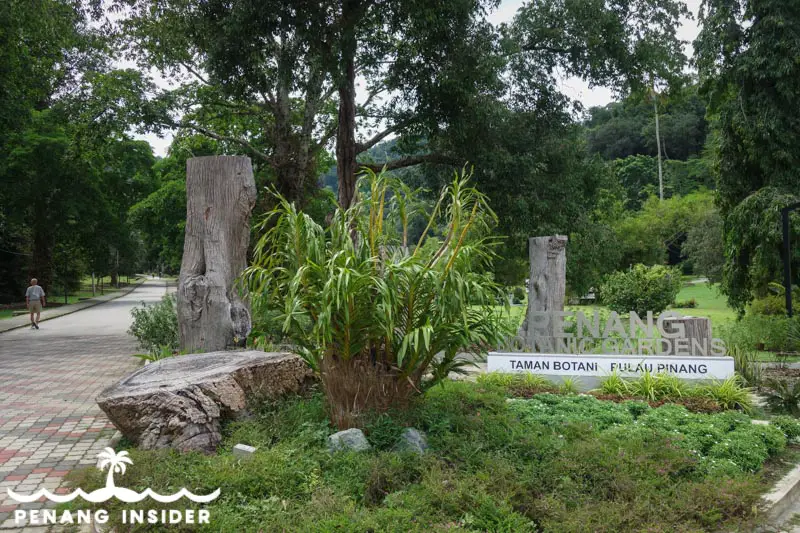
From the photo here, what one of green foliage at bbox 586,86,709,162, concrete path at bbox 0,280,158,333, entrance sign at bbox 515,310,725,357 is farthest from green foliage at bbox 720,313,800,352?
green foliage at bbox 586,86,709,162

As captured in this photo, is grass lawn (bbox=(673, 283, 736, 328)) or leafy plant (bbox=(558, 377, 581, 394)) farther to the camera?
grass lawn (bbox=(673, 283, 736, 328))

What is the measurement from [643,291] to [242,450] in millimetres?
14383

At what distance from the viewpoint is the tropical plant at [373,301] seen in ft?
17.2

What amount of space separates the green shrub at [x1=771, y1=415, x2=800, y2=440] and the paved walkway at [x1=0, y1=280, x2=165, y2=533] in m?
6.80

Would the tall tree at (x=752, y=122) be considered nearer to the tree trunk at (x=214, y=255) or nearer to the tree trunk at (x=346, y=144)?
the tree trunk at (x=346, y=144)

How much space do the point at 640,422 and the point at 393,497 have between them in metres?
3.24

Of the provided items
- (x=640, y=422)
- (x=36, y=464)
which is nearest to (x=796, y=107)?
(x=640, y=422)

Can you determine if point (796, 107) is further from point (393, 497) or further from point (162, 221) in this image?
point (162, 221)

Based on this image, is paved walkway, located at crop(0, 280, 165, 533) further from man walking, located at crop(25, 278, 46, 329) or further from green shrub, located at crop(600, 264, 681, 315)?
green shrub, located at crop(600, 264, 681, 315)

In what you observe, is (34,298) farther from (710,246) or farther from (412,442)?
(710,246)

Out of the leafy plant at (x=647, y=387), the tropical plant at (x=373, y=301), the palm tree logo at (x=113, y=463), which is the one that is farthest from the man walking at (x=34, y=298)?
the leafy plant at (x=647, y=387)

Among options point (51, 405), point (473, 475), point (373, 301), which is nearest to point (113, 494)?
point (373, 301)

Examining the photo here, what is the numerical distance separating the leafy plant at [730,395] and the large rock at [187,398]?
17.3ft

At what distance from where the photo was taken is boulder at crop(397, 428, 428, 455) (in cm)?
514
